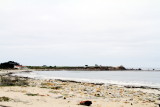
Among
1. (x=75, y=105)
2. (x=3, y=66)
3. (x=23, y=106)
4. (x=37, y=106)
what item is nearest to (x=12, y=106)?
(x=23, y=106)

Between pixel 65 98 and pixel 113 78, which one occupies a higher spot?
pixel 65 98

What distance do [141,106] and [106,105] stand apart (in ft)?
9.35

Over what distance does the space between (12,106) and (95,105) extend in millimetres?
5757

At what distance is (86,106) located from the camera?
1527 centimetres

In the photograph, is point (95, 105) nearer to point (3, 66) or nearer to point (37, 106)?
point (37, 106)

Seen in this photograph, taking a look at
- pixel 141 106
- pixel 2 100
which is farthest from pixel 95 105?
pixel 2 100

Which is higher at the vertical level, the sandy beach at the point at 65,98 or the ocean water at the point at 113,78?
the sandy beach at the point at 65,98

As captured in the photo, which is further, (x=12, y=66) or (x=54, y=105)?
(x=12, y=66)

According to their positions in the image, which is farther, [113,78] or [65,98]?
[113,78]

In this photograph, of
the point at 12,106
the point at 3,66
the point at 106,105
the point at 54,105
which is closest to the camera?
the point at 12,106

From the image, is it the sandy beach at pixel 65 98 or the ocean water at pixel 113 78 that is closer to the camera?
the sandy beach at pixel 65 98

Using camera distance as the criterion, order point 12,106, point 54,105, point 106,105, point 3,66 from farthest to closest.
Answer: point 3,66 → point 106,105 → point 54,105 → point 12,106

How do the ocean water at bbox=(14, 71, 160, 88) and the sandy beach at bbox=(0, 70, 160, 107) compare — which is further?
the ocean water at bbox=(14, 71, 160, 88)

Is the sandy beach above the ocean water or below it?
above
